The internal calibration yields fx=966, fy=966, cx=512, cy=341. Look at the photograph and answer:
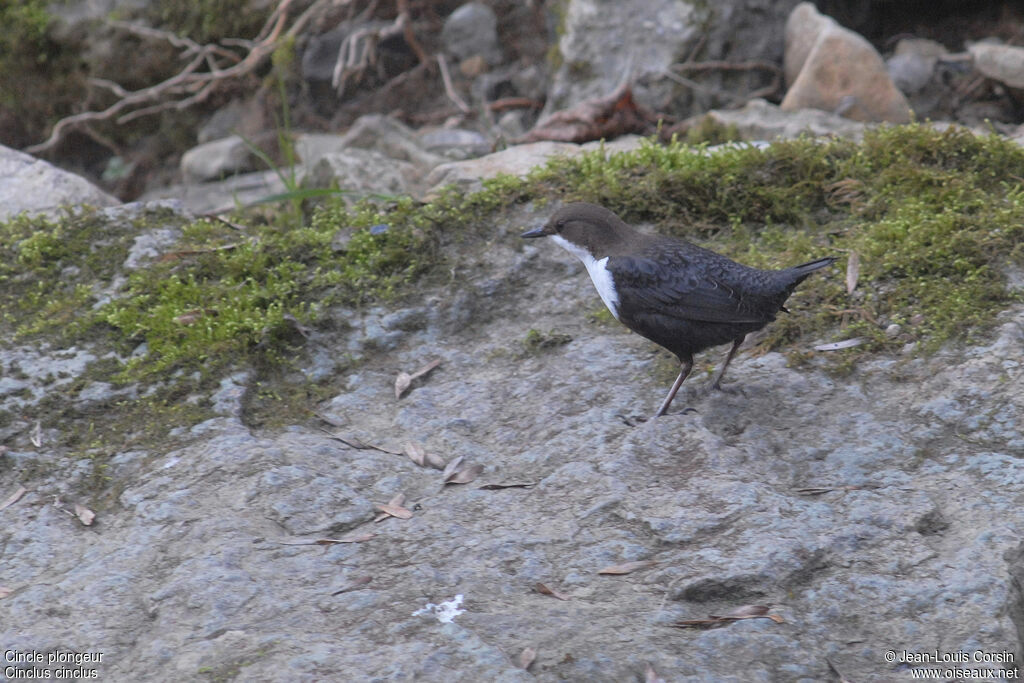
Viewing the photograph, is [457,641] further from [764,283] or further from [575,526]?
[764,283]

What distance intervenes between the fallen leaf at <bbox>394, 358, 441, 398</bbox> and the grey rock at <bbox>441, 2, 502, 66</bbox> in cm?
476

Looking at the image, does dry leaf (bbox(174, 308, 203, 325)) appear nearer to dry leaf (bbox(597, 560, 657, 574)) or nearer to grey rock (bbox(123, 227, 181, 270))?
grey rock (bbox(123, 227, 181, 270))

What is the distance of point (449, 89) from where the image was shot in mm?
8234

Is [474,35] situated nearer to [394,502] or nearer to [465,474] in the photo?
[465,474]

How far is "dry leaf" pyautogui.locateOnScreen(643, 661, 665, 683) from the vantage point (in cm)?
257

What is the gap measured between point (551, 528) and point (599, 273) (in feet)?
4.60

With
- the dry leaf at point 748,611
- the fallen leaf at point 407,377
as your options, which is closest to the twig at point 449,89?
the fallen leaf at point 407,377

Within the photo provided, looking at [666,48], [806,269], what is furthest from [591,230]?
[666,48]

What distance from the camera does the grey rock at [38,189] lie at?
569 cm

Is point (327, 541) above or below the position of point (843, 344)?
below

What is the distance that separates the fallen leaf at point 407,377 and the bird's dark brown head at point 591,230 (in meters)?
0.76

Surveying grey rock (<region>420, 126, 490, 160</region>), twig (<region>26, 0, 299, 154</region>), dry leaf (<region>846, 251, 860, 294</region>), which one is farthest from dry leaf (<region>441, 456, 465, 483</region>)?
twig (<region>26, 0, 299, 154</region>)

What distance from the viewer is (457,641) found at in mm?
2717

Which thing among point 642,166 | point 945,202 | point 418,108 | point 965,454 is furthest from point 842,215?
point 418,108
